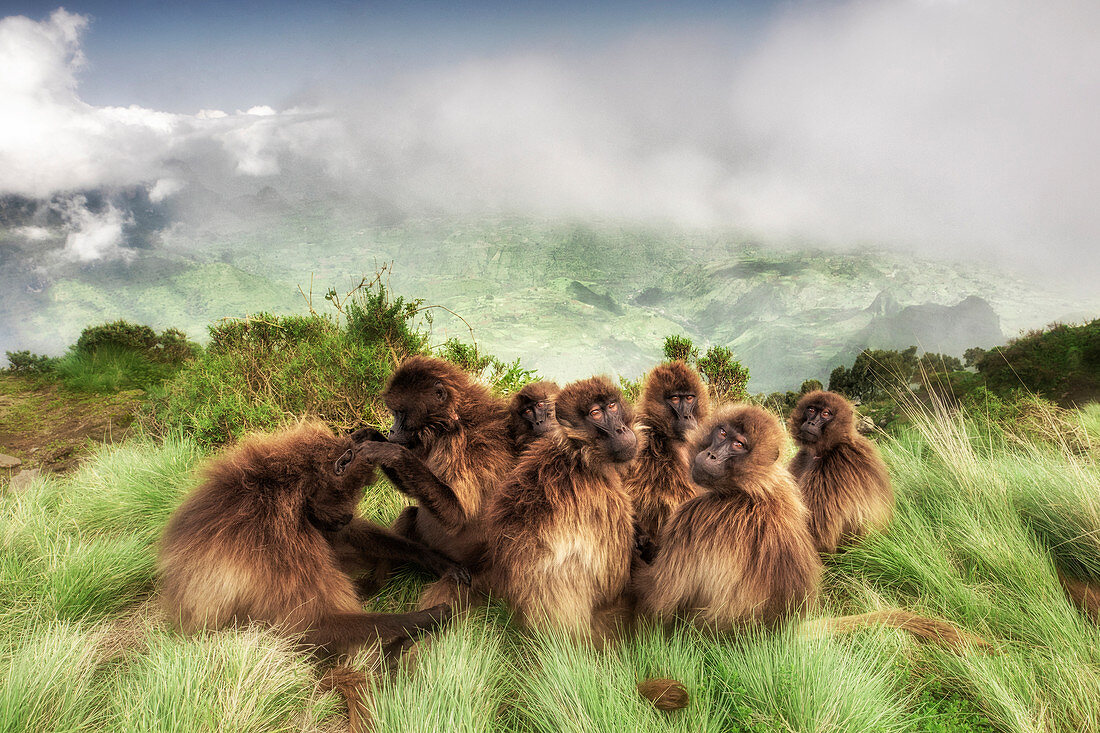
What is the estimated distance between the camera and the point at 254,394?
825 cm

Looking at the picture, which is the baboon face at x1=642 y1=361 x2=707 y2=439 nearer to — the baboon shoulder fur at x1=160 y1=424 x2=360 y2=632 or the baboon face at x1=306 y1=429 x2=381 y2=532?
the baboon face at x1=306 y1=429 x2=381 y2=532

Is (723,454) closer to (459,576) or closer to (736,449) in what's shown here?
(736,449)

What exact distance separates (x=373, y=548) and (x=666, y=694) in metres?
2.58

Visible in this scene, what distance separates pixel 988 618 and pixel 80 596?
7173 millimetres

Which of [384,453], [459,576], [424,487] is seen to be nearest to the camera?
[384,453]

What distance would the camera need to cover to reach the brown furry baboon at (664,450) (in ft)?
15.3

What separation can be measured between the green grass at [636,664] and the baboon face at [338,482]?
0.82 meters

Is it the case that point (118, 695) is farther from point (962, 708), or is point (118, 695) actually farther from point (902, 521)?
point (902, 521)

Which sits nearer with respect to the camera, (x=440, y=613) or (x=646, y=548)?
(x=440, y=613)

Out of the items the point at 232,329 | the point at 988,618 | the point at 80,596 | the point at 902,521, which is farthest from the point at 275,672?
the point at 232,329

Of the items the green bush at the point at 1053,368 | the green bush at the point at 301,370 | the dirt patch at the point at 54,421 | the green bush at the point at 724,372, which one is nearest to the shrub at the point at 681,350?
the green bush at the point at 724,372

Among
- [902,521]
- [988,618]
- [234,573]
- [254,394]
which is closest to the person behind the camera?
[234,573]

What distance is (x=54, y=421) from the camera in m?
9.64

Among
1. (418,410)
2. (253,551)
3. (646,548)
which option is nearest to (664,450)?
(646,548)
